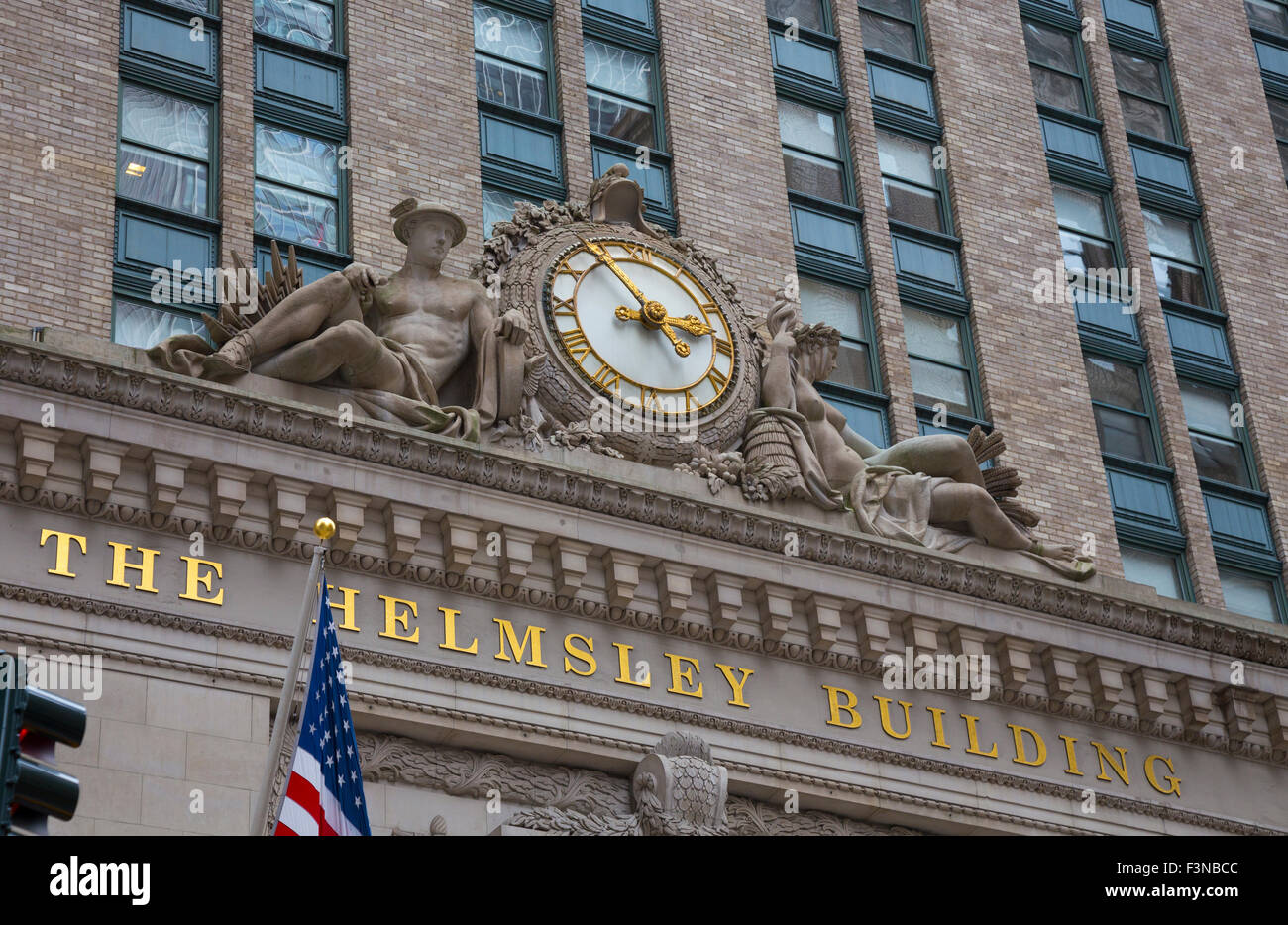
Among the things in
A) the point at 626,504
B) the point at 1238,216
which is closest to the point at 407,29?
the point at 626,504

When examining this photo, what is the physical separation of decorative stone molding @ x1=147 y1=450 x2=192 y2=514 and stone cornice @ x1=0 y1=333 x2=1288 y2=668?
42 cm

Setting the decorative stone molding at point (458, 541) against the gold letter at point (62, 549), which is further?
the decorative stone molding at point (458, 541)

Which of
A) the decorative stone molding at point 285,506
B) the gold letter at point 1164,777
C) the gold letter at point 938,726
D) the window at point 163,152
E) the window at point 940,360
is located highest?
the window at point 163,152

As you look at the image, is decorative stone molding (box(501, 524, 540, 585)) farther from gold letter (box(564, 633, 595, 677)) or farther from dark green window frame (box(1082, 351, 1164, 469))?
dark green window frame (box(1082, 351, 1164, 469))

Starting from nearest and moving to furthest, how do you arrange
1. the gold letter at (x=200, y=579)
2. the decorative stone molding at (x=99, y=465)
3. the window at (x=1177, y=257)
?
the decorative stone molding at (x=99, y=465) → the gold letter at (x=200, y=579) → the window at (x=1177, y=257)

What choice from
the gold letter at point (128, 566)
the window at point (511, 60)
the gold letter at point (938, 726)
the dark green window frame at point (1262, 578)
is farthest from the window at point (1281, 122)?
the gold letter at point (128, 566)

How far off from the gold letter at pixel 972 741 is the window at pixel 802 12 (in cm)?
1136

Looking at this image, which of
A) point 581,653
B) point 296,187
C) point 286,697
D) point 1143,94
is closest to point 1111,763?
point 581,653

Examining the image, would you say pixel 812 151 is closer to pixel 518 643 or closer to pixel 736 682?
pixel 736 682

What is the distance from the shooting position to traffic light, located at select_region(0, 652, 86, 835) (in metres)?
9.74

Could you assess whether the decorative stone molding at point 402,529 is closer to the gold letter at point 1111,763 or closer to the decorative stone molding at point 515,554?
the decorative stone molding at point 515,554

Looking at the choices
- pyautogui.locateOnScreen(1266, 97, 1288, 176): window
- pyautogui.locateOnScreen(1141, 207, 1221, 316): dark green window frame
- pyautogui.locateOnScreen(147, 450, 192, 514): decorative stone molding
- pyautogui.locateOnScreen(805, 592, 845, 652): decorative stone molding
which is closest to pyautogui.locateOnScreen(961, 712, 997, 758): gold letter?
pyautogui.locateOnScreen(805, 592, 845, 652): decorative stone molding

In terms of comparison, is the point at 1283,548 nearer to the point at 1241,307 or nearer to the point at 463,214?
the point at 1241,307

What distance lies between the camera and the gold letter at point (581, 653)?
20.8 metres
